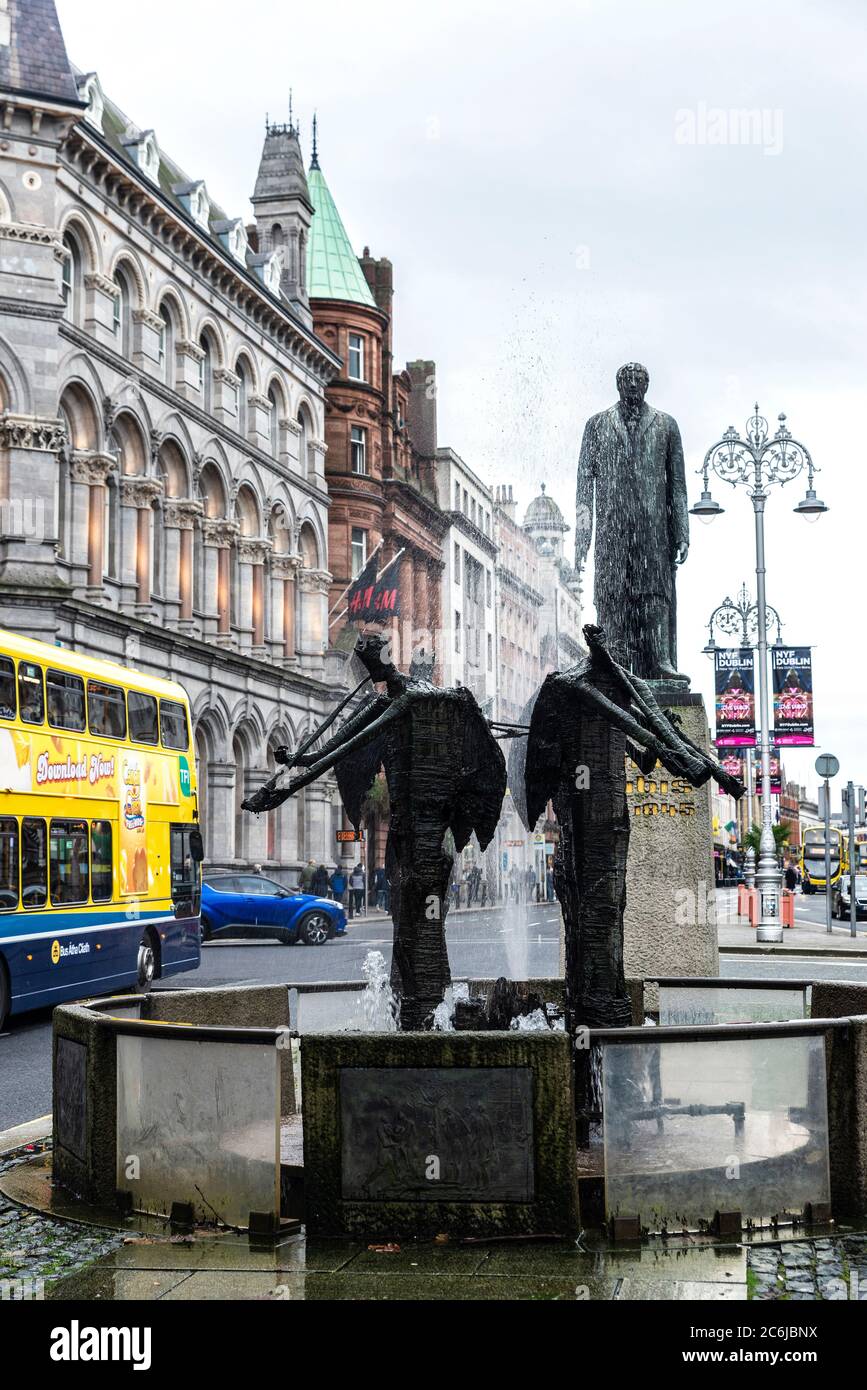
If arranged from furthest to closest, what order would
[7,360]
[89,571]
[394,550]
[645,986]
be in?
[394,550] → [89,571] → [7,360] → [645,986]

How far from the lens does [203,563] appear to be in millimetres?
48625

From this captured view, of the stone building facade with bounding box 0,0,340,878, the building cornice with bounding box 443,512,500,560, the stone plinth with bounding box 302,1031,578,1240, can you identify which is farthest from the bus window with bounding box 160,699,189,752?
the building cornice with bounding box 443,512,500,560

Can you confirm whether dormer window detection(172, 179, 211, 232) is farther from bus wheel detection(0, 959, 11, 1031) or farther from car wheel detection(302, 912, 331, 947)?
bus wheel detection(0, 959, 11, 1031)

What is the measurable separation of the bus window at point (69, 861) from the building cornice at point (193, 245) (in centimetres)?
2462

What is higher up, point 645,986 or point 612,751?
point 612,751

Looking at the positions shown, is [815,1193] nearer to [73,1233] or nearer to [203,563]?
[73,1233]

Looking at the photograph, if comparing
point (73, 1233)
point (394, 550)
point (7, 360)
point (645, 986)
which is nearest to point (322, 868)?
point (7, 360)

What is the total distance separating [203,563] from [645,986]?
38.8 metres

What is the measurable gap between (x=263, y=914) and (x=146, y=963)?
12058 millimetres

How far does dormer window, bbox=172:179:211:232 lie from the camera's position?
49.0 meters

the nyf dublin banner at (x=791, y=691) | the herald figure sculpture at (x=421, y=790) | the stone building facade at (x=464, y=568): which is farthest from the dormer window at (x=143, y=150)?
the herald figure sculpture at (x=421, y=790)

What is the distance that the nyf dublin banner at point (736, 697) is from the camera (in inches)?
1515

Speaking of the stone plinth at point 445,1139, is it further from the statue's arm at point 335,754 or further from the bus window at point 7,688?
the bus window at point 7,688

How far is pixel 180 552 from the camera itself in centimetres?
4647
